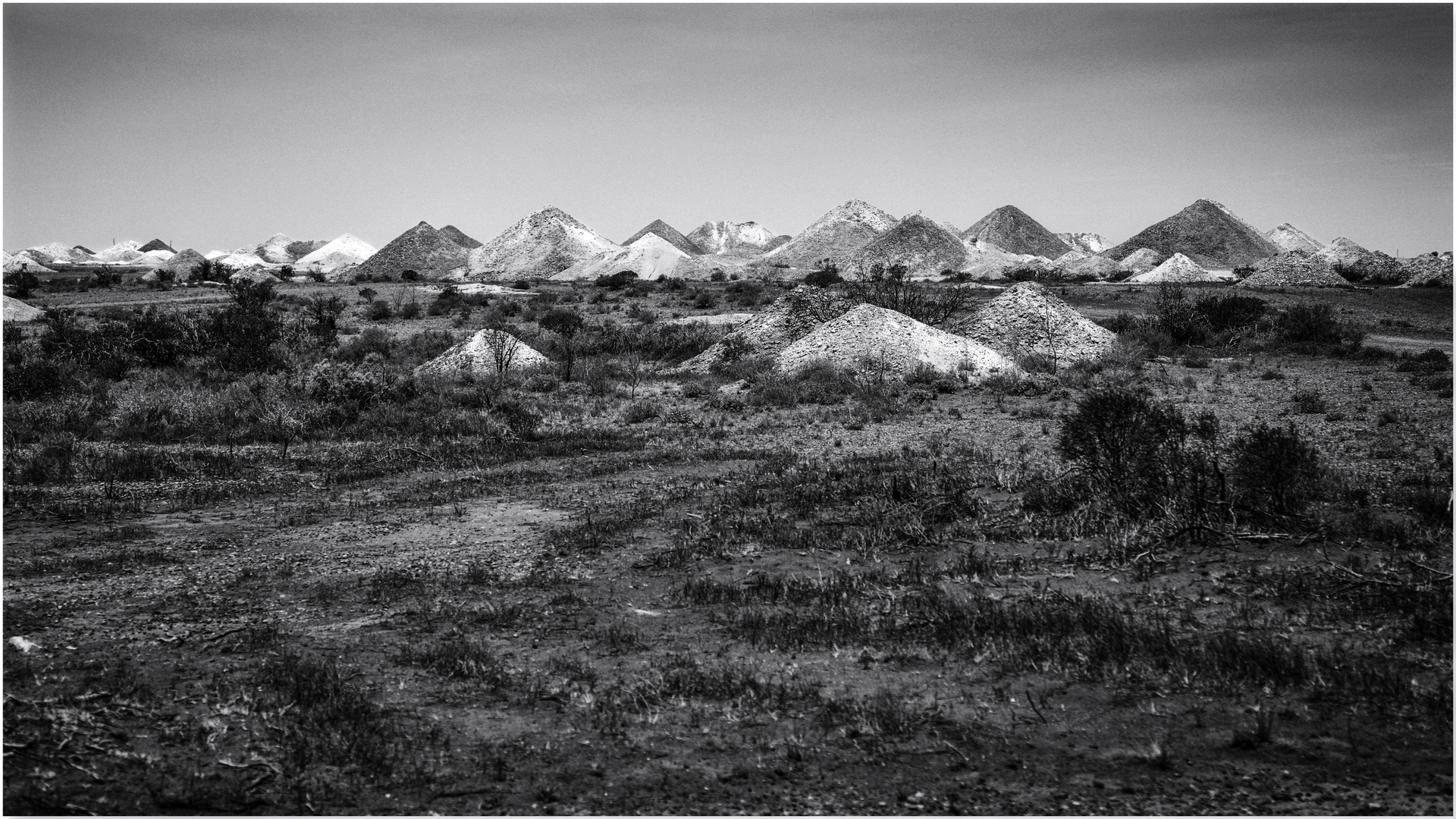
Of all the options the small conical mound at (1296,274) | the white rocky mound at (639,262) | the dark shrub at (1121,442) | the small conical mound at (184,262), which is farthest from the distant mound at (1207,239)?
the small conical mound at (184,262)

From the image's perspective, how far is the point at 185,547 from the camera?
28.4ft

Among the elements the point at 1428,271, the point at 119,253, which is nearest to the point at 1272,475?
the point at 1428,271

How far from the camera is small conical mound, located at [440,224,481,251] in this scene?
92.9m

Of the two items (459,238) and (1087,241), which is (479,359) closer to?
(459,238)

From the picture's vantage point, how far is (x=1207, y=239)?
3430 inches

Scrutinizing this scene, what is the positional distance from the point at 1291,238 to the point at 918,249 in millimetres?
54364

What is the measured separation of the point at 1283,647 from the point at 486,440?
1102 cm

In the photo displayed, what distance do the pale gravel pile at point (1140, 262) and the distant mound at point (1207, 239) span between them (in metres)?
7.50

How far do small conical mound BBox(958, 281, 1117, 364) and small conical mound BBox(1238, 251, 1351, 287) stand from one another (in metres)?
30.7

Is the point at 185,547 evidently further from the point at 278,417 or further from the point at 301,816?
the point at 278,417

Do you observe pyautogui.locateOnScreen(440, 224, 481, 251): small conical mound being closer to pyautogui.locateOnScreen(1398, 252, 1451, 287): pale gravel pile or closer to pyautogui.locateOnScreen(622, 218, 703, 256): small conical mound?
pyautogui.locateOnScreen(622, 218, 703, 256): small conical mound

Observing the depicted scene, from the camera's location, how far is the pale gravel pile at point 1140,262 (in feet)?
227

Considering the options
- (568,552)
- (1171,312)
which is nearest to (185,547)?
(568,552)

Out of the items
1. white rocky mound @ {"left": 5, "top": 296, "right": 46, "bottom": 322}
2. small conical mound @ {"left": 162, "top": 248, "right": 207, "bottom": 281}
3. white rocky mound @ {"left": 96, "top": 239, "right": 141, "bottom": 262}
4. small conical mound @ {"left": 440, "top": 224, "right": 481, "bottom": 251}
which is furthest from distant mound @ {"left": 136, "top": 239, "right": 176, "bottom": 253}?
white rocky mound @ {"left": 5, "top": 296, "right": 46, "bottom": 322}
